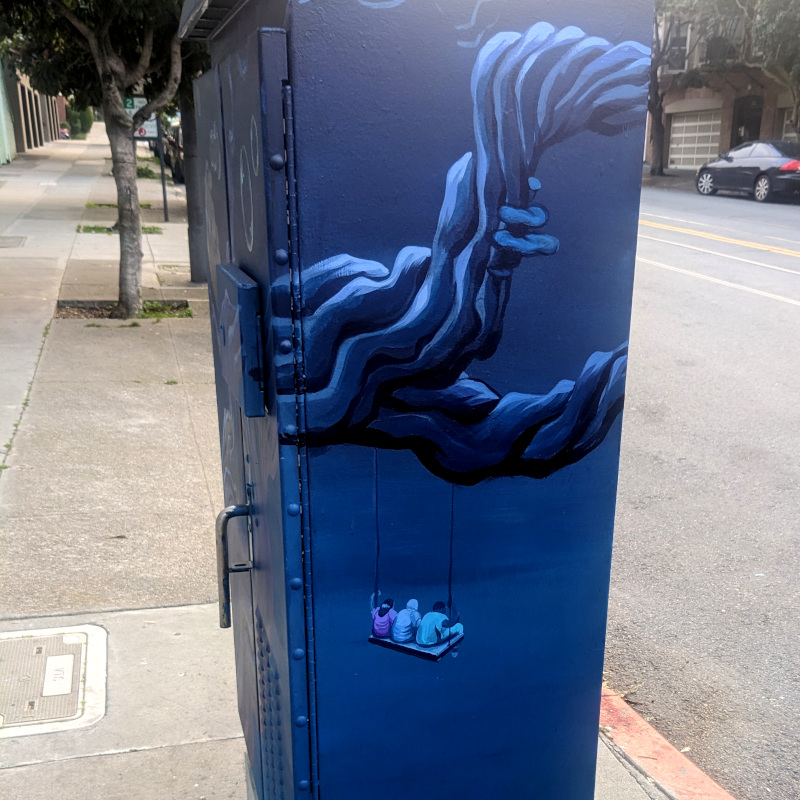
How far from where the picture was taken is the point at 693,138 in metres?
36.1

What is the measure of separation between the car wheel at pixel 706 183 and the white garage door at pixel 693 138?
11.1 metres

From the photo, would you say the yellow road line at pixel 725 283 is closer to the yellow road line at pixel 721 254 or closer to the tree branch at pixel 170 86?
the yellow road line at pixel 721 254

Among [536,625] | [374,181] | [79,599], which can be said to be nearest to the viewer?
[374,181]

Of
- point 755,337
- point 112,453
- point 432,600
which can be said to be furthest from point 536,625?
point 755,337

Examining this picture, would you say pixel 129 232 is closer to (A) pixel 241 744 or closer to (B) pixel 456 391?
(A) pixel 241 744

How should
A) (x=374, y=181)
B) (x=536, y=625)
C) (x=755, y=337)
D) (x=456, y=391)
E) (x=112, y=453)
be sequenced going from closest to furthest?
(x=374, y=181), (x=456, y=391), (x=536, y=625), (x=112, y=453), (x=755, y=337)

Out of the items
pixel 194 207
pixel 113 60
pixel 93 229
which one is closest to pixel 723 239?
pixel 194 207

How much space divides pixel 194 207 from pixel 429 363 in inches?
398

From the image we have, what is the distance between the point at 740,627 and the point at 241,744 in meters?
2.35

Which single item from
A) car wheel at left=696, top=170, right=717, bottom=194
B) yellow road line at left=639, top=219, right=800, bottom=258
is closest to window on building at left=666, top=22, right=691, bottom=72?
car wheel at left=696, top=170, right=717, bottom=194

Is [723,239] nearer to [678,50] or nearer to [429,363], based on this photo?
[429,363]

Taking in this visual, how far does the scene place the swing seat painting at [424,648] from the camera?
5.94 ft

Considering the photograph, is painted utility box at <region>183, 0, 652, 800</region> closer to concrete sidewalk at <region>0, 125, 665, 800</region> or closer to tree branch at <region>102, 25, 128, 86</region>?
concrete sidewalk at <region>0, 125, 665, 800</region>

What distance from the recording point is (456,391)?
5.72ft
